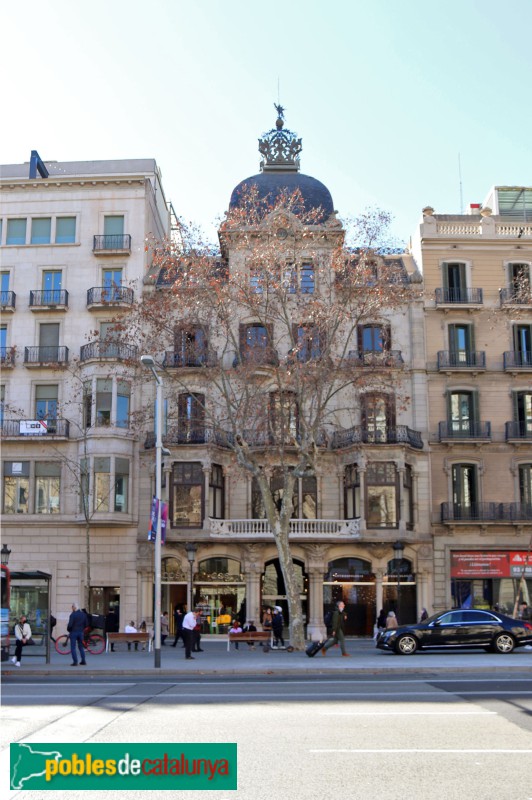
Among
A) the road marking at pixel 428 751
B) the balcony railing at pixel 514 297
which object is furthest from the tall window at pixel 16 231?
the road marking at pixel 428 751

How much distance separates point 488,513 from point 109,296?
63.8 ft

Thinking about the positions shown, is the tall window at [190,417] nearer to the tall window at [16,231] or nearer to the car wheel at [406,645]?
the tall window at [16,231]

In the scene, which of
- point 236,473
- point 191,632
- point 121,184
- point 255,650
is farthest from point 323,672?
point 121,184

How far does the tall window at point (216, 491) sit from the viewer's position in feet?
128

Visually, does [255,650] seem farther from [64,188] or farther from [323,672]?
[64,188]

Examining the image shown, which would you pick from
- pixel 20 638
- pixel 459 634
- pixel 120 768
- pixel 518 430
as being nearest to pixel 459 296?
pixel 518 430

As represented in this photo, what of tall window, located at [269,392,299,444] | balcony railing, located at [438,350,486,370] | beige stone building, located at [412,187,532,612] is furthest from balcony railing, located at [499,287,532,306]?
tall window, located at [269,392,299,444]

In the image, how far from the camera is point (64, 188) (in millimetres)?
42656

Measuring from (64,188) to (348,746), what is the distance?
36.5 metres

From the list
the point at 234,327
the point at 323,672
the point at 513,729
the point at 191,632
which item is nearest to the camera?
the point at 513,729

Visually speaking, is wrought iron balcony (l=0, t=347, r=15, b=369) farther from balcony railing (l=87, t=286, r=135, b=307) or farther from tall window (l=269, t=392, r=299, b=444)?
tall window (l=269, t=392, r=299, b=444)

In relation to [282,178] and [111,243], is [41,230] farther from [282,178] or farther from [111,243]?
[282,178]

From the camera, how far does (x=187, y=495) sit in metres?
38.5

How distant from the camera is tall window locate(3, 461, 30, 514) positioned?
39500 mm
